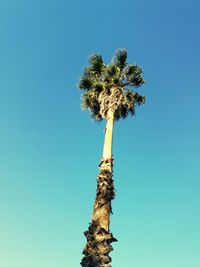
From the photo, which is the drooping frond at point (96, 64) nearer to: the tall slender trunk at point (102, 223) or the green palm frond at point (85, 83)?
the green palm frond at point (85, 83)

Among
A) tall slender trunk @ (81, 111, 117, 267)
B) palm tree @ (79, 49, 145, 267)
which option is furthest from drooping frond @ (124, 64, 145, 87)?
tall slender trunk @ (81, 111, 117, 267)

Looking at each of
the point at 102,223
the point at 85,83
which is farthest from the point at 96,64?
the point at 102,223

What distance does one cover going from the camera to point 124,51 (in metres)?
23.4

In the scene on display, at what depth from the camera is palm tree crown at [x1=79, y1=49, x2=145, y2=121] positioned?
72.7 ft

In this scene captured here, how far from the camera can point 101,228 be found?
14.8 meters

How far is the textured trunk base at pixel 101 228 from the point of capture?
14.0 metres

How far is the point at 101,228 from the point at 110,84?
32.6 feet

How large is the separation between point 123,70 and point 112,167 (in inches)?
309

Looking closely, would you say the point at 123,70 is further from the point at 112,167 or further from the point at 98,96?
the point at 112,167

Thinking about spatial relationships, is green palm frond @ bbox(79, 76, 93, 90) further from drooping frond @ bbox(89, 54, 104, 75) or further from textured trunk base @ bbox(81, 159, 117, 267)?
textured trunk base @ bbox(81, 159, 117, 267)

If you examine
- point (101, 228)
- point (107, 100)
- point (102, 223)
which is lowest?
point (101, 228)

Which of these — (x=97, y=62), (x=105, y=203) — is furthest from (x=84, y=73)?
(x=105, y=203)

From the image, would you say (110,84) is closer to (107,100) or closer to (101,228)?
(107,100)

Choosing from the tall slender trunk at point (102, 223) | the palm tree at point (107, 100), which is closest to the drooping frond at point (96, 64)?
the palm tree at point (107, 100)
